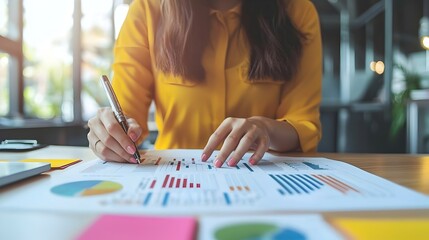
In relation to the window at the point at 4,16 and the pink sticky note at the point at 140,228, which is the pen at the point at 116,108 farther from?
the window at the point at 4,16

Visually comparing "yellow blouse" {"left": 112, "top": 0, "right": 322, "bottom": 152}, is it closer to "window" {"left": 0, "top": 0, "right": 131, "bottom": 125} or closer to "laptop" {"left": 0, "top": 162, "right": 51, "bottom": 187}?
"laptop" {"left": 0, "top": 162, "right": 51, "bottom": 187}

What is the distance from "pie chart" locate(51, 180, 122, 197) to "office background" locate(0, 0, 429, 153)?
423 mm

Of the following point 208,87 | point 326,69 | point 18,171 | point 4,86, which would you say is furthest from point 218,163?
point 326,69

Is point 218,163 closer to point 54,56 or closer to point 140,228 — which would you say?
point 140,228

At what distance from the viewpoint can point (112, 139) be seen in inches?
20.5

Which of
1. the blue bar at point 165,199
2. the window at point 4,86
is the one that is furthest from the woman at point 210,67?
the window at point 4,86

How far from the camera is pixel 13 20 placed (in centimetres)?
136

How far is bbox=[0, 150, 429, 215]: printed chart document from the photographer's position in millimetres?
286

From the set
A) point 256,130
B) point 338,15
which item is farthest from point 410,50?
point 256,130

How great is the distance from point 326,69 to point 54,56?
2053 mm

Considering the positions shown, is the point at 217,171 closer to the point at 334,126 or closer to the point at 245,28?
the point at 245,28

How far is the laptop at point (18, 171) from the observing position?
1.17 feet

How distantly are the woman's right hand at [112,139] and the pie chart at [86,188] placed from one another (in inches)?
5.2

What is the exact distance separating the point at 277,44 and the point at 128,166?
530 millimetres
